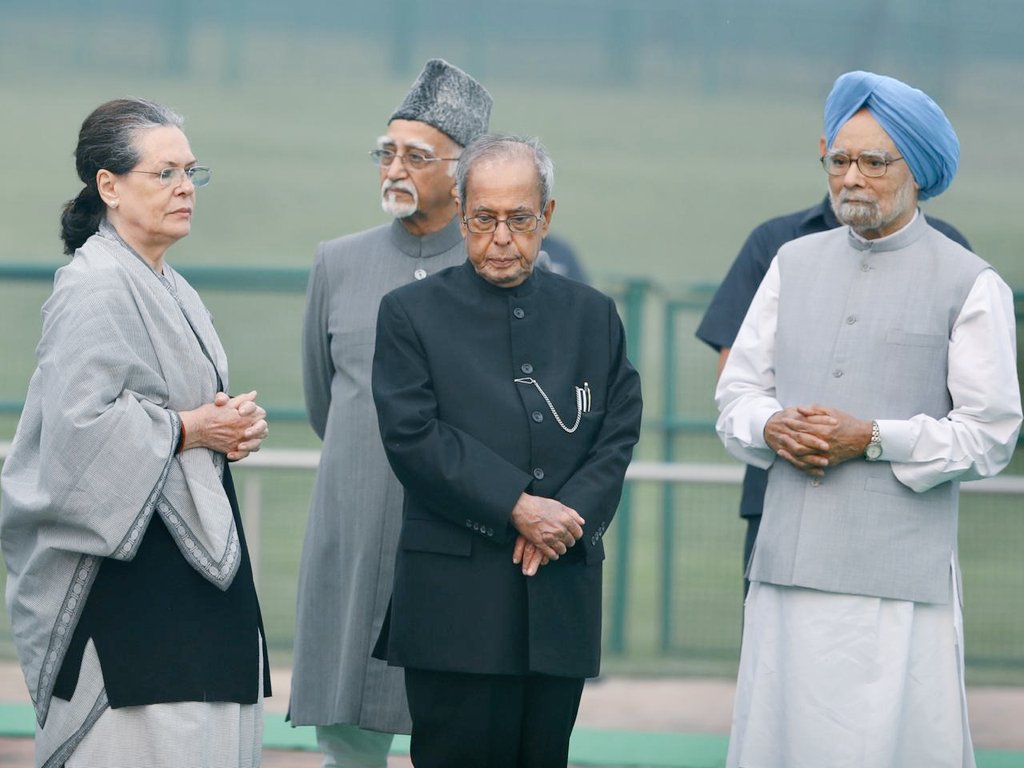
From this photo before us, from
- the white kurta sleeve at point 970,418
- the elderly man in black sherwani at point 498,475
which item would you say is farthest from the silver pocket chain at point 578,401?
the white kurta sleeve at point 970,418

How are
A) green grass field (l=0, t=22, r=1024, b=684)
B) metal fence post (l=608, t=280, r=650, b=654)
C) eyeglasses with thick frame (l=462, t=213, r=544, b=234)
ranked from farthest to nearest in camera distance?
green grass field (l=0, t=22, r=1024, b=684)
metal fence post (l=608, t=280, r=650, b=654)
eyeglasses with thick frame (l=462, t=213, r=544, b=234)

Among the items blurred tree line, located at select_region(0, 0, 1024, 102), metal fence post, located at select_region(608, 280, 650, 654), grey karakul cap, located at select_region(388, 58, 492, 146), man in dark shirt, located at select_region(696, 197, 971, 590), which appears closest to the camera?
grey karakul cap, located at select_region(388, 58, 492, 146)

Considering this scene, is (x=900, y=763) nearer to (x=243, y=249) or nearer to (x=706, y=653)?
(x=706, y=653)

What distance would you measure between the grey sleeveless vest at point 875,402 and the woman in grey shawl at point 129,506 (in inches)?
40.9

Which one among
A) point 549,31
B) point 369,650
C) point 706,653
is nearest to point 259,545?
point 706,653

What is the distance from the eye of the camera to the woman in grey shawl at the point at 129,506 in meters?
2.91

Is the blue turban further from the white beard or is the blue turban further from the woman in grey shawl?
the woman in grey shawl

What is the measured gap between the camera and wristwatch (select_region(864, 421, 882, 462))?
3.18 metres

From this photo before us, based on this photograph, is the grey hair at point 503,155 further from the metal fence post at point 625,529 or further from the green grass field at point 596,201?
the metal fence post at point 625,529

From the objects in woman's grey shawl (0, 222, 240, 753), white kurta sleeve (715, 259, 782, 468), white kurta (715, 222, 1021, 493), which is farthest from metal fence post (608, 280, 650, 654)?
woman's grey shawl (0, 222, 240, 753)

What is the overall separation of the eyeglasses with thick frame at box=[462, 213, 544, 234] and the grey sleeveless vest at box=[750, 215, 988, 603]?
0.60 meters

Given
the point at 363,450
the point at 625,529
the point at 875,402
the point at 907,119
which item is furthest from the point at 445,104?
the point at 625,529

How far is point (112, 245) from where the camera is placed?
120 inches

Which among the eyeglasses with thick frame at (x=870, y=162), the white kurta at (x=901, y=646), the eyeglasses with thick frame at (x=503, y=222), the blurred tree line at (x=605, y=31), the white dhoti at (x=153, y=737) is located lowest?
the white dhoti at (x=153, y=737)
